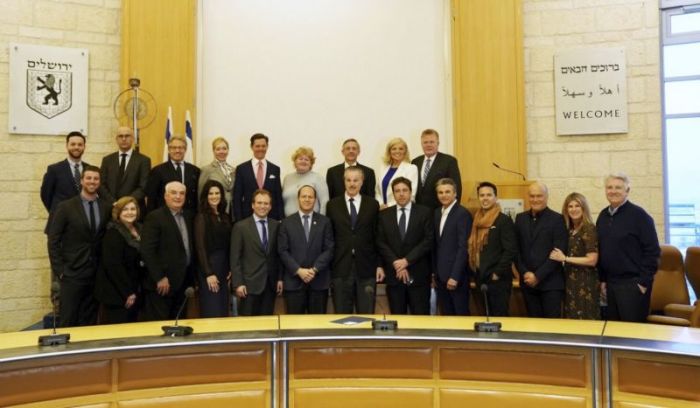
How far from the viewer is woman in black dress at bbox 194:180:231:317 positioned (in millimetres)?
4438

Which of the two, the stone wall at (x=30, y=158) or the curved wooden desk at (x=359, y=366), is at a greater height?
the stone wall at (x=30, y=158)

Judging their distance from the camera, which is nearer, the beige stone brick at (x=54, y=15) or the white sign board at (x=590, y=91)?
the beige stone brick at (x=54, y=15)

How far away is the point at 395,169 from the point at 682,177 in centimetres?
333

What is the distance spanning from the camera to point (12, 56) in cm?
568

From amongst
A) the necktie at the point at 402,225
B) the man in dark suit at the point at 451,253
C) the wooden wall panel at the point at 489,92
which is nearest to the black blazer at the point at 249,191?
the necktie at the point at 402,225

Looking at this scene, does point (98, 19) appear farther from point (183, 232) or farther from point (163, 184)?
point (183, 232)

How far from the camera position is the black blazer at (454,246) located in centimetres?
439

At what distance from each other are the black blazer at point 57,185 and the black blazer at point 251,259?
1.46m

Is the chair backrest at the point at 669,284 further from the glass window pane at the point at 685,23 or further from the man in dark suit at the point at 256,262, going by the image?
the man in dark suit at the point at 256,262

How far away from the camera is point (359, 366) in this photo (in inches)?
123

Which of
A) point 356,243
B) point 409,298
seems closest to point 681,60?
point 409,298

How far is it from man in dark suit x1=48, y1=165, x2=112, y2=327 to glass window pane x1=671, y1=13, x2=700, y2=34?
5833 millimetres

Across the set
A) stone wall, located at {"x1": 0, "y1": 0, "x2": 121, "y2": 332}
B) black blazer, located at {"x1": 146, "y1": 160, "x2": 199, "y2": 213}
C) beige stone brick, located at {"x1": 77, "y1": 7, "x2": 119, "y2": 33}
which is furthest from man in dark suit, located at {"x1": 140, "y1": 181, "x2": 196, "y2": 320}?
beige stone brick, located at {"x1": 77, "y1": 7, "x2": 119, "y2": 33}

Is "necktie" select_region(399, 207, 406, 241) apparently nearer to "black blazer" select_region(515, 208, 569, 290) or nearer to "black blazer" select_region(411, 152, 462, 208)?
"black blazer" select_region(411, 152, 462, 208)
